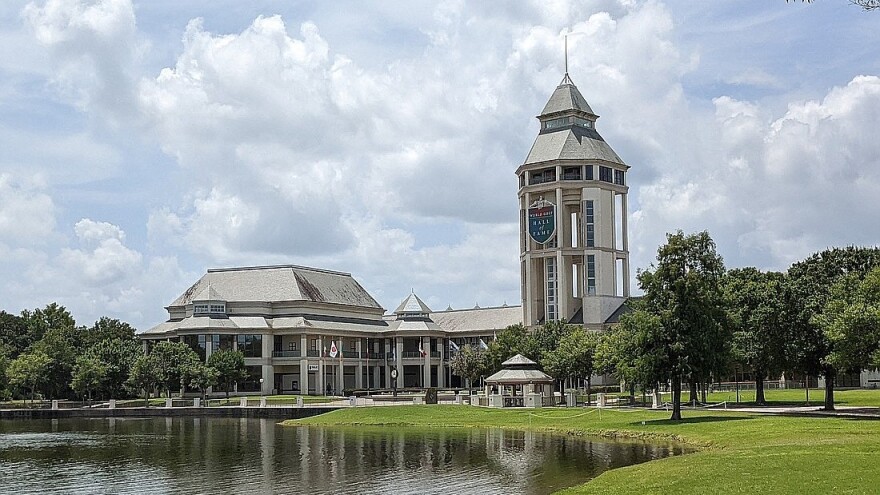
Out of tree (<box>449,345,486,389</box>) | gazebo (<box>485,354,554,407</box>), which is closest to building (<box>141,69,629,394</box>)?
tree (<box>449,345,486,389</box>)

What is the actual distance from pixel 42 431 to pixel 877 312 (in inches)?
2314

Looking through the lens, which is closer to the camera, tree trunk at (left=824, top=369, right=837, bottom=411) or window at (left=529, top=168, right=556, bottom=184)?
tree trunk at (left=824, top=369, right=837, bottom=411)

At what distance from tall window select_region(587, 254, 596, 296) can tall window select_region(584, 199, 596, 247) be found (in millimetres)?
1688

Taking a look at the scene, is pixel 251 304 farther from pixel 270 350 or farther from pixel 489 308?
pixel 489 308

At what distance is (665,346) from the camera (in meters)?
58.0

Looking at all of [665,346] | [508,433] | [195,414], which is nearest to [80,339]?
[195,414]

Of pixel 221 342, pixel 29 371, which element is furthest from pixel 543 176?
pixel 29 371

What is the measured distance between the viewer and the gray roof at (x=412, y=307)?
15100cm

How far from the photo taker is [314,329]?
135500mm

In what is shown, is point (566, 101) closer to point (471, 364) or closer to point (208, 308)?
point (471, 364)

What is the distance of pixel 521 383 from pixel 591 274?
50.6 m

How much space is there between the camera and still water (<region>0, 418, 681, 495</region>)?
38.3 metres

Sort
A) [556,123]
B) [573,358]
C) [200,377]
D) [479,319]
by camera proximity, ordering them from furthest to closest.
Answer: [479,319] → [556,123] → [200,377] → [573,358]

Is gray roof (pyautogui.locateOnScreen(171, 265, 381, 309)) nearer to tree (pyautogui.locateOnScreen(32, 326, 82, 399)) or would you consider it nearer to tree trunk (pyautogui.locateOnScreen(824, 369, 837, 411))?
tree (pyautogui.locateOnScreen(32, 326, 82, 399))
